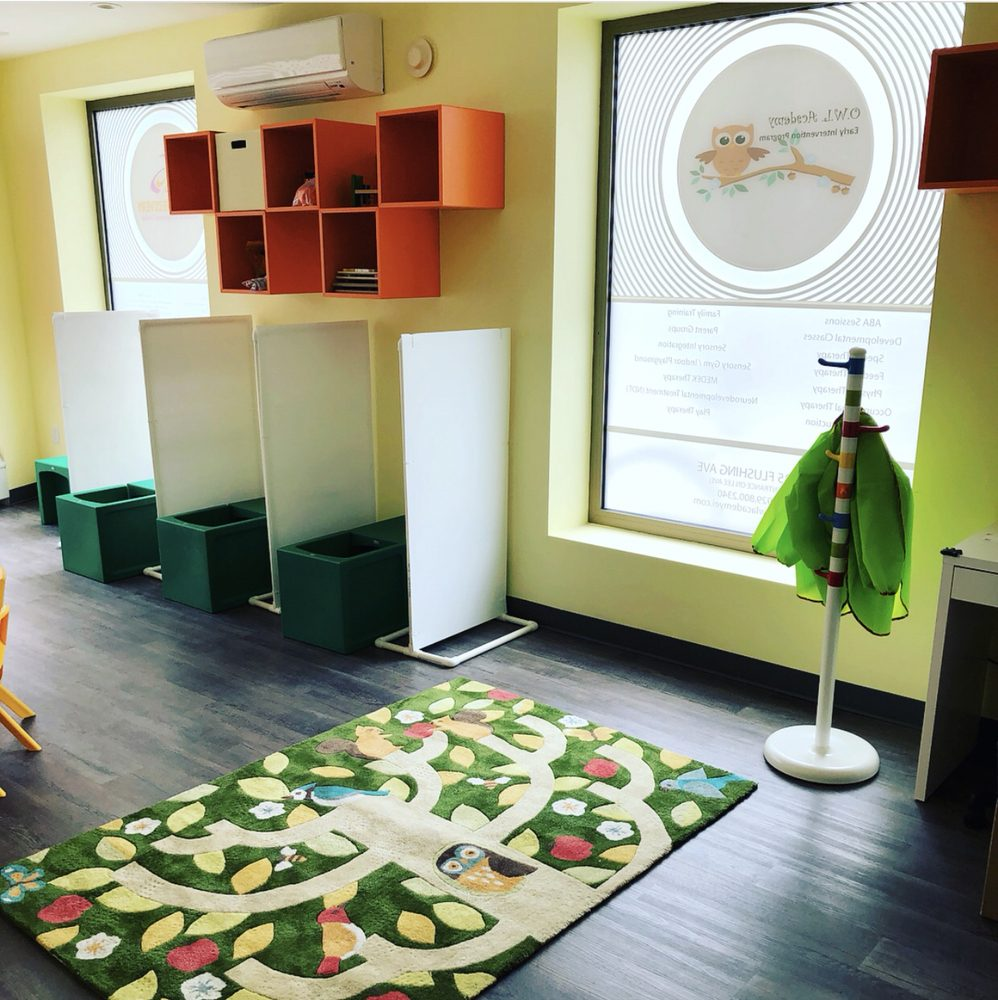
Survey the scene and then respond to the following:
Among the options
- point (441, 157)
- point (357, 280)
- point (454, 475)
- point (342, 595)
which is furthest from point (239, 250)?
point (342, 595)

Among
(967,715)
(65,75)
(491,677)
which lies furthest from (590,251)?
(65,75)

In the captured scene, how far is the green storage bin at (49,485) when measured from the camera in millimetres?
5617

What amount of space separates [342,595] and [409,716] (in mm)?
657

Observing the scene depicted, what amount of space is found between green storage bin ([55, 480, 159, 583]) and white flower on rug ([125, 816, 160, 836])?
7.43ft

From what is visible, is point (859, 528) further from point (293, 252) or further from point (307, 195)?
point (293, 252)

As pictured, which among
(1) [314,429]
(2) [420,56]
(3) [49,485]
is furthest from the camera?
(3) [49,485]

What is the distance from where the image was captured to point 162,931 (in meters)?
2.14

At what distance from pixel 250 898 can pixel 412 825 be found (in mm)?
462

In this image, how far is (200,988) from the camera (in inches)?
77.7

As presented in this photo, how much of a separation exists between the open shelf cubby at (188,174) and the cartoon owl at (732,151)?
7.48ft

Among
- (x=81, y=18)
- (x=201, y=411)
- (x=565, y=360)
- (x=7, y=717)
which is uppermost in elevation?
(x=81, y=18)

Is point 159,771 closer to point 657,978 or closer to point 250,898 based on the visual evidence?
point 250,898

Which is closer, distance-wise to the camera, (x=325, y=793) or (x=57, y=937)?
(x=57, y=937)

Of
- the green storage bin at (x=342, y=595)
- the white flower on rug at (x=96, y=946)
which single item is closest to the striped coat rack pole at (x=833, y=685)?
the green storage bin at (x=342, y=595)
